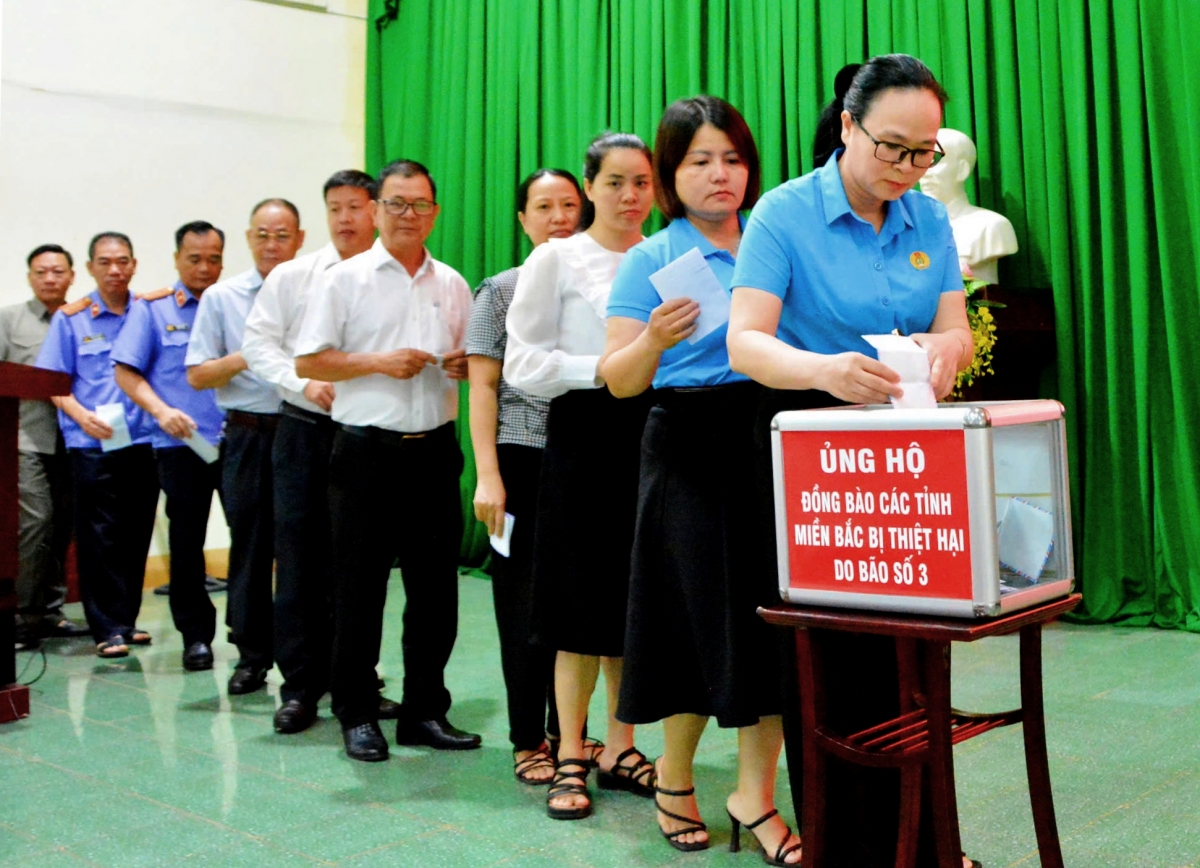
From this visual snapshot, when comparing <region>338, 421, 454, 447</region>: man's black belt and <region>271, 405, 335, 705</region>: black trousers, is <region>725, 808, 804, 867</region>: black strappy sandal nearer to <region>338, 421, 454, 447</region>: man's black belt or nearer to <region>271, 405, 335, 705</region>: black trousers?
<region>338, 421, 454, 447</region>: man's black belt

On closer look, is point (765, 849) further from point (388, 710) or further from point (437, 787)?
point (388, 710)

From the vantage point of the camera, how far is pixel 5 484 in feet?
10.4

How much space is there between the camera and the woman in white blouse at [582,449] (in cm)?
241

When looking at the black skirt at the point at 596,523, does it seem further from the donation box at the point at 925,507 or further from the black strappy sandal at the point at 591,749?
the donation box at the point at 925,507

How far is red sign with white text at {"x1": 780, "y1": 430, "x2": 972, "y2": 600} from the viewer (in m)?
1.39

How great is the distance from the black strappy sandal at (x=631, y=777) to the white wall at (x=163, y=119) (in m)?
4.14

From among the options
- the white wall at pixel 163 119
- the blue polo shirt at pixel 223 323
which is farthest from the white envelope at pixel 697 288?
the white wall at pixel 163 119

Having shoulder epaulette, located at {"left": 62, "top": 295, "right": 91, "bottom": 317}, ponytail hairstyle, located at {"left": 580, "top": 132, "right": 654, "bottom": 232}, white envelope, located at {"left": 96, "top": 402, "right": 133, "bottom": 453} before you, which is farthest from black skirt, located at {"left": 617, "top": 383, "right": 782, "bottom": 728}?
shoulder epaulette, located at {"left": 62, "top": 295, "right": 91, "bottom": 317}

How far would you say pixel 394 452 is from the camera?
114 inches

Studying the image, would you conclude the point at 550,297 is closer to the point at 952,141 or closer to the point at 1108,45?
the point at 952,141

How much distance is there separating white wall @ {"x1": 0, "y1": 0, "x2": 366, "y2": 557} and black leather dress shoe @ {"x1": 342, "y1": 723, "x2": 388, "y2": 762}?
11.8 ft

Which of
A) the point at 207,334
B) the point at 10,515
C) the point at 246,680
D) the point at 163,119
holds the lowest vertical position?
the point at 246,680

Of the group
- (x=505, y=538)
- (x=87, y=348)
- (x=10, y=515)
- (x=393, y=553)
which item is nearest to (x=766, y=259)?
(x=505, y=538)

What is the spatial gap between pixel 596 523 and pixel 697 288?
0.62 metres
